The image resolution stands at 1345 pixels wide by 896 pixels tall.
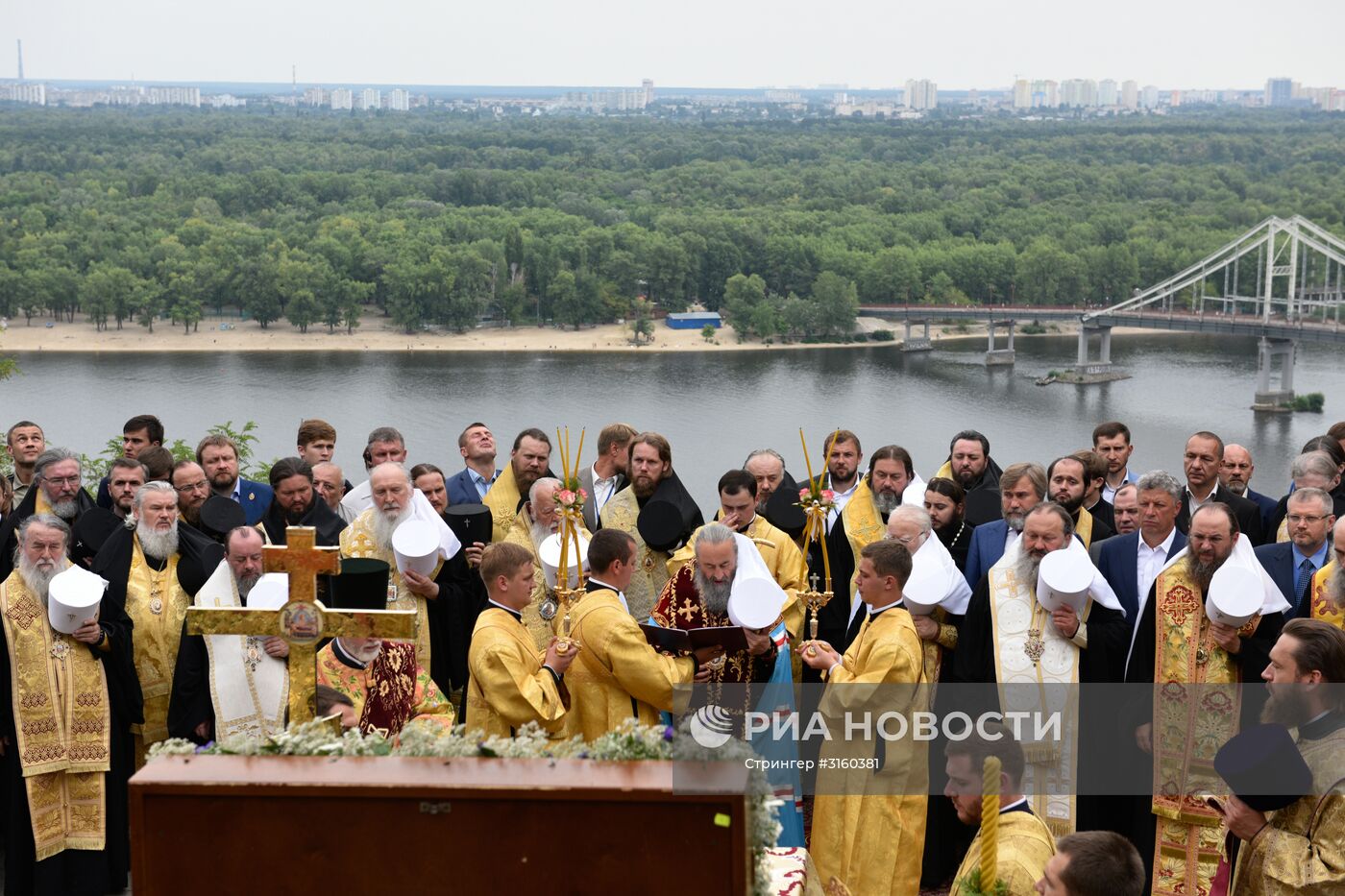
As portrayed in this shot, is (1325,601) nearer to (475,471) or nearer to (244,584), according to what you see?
(244,584)

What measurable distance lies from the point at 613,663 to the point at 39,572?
6.93 feet

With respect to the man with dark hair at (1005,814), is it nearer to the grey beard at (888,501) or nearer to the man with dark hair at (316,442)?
the grey beard at (888,501)

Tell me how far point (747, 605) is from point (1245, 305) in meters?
96.1

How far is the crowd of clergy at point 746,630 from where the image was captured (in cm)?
499

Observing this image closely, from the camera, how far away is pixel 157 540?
6.05 m

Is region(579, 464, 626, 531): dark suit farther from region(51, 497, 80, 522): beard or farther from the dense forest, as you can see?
the dense forest

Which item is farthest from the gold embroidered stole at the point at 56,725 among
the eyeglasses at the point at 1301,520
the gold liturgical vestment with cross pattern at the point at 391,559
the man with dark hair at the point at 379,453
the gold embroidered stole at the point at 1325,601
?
the eyeglasses at the point at 1301,520

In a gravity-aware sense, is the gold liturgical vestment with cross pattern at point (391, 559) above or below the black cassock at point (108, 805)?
above

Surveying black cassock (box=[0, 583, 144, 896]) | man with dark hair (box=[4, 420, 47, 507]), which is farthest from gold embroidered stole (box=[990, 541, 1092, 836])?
man with dark hair (box=[4, 420, 47, 507])

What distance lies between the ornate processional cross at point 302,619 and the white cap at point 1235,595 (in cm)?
281

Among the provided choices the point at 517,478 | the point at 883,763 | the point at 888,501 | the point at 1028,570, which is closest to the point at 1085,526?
the point at 888,501

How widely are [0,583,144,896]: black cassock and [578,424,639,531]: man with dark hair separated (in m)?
2.25

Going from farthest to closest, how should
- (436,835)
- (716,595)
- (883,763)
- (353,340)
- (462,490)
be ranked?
(353,340) < (462,490) < (716,595) < (883,763) < (436,835)

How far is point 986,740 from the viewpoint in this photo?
380cm
